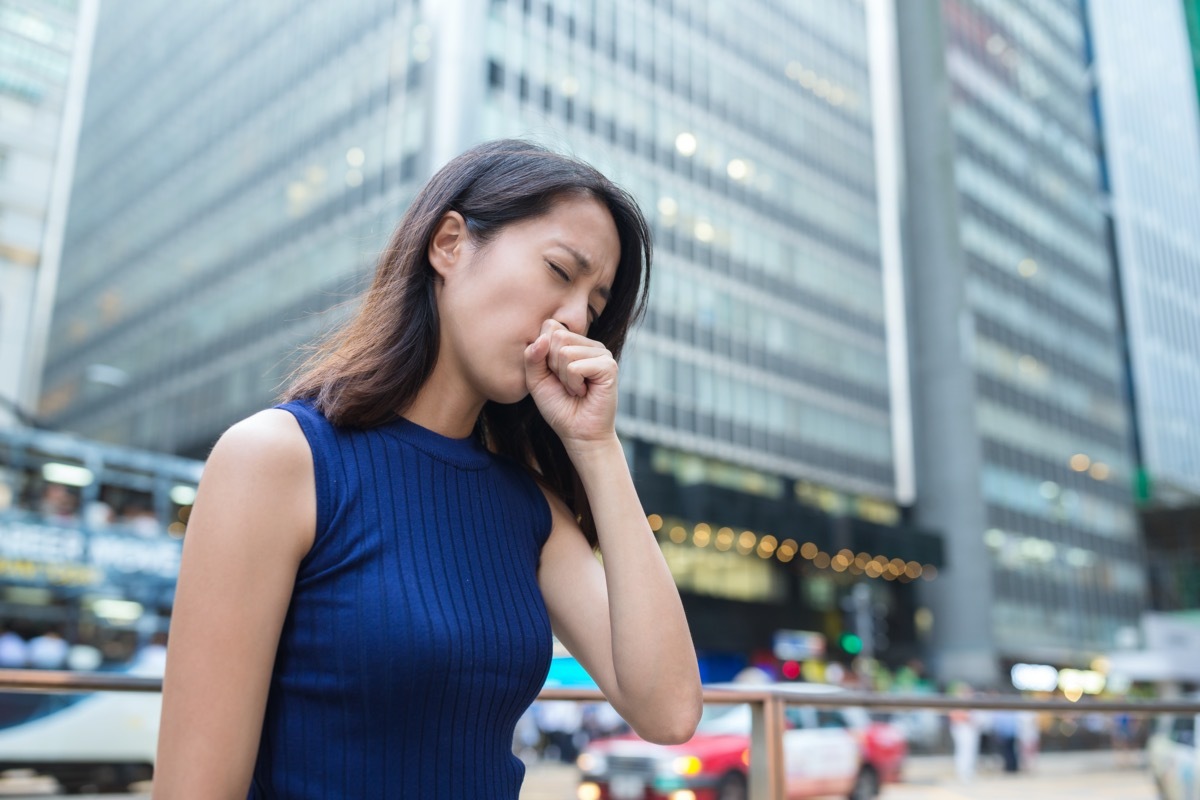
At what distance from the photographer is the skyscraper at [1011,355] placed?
4503 centimetres

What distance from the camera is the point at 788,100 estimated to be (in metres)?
43.9

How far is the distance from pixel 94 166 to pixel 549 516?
57.5 metres

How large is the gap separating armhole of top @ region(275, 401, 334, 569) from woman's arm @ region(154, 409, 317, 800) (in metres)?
0.04

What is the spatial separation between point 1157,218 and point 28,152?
213 feet

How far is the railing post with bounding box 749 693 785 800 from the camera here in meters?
3.06

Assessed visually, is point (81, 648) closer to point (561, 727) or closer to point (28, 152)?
point (561, 727)

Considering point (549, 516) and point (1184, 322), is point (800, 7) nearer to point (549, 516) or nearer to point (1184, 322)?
point (1184, 322)

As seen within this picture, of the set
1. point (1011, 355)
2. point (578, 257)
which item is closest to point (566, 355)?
point (578, 257)

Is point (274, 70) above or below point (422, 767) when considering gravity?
above

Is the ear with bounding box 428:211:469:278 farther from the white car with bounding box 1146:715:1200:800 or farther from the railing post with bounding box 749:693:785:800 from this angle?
the white car with bounding box 1146:715:1200:800

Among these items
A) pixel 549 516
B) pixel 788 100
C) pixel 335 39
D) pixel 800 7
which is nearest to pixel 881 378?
pixel 788 100

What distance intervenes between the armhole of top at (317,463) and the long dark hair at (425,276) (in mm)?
30

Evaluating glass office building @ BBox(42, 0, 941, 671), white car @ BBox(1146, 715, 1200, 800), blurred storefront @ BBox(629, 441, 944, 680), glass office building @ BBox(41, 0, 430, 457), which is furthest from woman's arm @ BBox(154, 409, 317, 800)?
blurred storefront @ BBox(629, 441, 944, 680)

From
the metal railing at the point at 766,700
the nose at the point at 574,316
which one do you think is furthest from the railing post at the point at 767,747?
the nose at the point at 574,316
